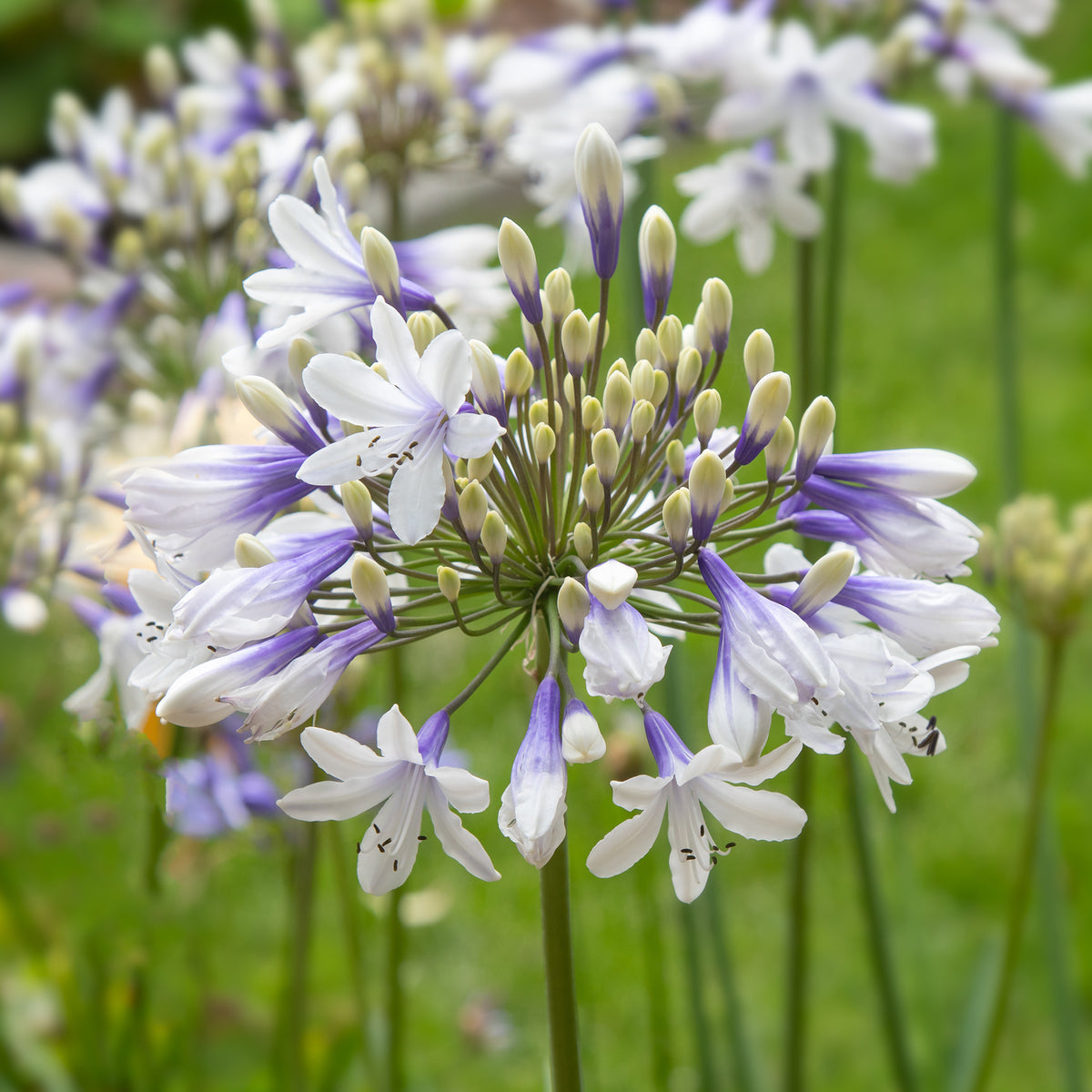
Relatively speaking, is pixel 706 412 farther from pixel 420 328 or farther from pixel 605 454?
pixel 420 328

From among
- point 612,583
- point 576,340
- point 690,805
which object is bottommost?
point 690,805

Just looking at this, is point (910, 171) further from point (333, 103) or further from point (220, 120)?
point (220, 120)

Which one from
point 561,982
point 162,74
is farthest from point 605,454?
point 162,74

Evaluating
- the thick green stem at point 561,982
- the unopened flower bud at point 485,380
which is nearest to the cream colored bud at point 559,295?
the unopened flower bud at point 485,380

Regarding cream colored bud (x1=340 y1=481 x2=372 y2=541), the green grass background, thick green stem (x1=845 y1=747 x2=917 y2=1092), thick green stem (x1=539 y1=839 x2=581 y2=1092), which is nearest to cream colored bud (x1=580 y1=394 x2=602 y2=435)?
cream colored bud (x1=340 y1=481 x2=372 y2=541)

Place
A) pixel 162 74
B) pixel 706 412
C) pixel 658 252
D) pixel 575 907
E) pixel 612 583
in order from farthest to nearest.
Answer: pixel 575 907, pixel 162 74, pixel 658 252, pixel 706 412, pixel 612 583

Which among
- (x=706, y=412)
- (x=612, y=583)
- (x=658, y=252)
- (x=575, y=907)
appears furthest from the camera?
(x=575, y=907)

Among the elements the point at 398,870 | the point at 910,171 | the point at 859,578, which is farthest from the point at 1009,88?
the point at 398,870
